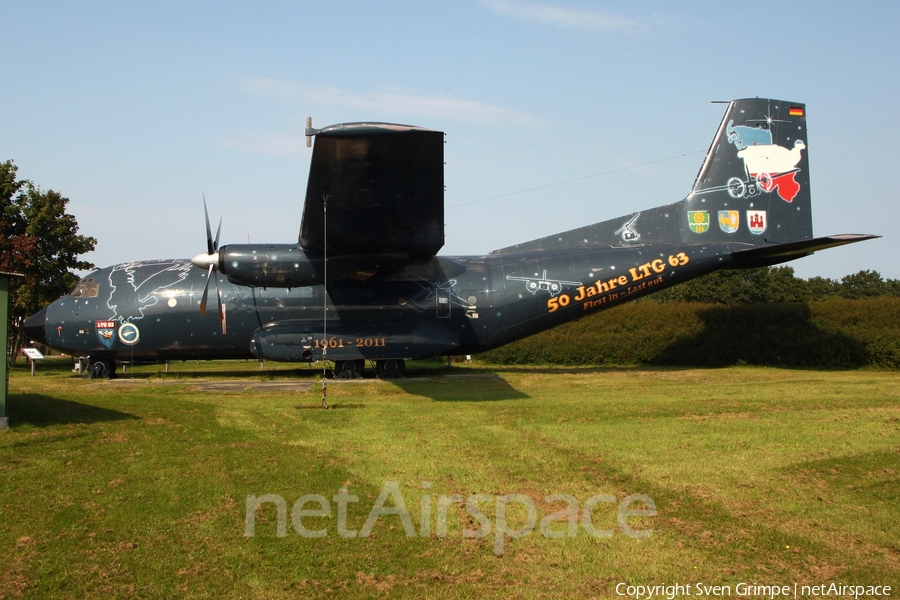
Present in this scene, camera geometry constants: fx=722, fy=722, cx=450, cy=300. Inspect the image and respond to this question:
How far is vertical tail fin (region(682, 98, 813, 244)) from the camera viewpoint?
2000 centimetres

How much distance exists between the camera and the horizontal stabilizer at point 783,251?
18258 millimetres

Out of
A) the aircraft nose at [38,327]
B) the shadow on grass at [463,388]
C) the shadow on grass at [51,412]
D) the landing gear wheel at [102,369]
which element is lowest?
the shadow on grass at [463,388]

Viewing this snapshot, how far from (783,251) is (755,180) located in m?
2.28

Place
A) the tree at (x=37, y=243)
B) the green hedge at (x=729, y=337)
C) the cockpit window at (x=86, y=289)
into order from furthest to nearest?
the tree at (x=37, y=243) < the green hedge at (x=729, y=337) < the cockpit window at (x=86, y=289)

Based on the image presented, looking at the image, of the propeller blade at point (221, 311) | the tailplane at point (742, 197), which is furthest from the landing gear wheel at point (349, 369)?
the tailplane at point (742, 197)

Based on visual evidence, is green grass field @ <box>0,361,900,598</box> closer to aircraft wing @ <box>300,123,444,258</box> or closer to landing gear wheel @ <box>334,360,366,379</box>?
aircraft wing @ <box>300,123,444,258</box>

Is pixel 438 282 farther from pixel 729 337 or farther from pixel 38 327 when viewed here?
pixel 729 337

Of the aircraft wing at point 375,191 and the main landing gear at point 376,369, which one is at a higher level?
the aircraft wing at point 375,191

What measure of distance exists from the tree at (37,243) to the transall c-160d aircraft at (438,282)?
31.4 ft

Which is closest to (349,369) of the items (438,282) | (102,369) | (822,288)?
(438,282)

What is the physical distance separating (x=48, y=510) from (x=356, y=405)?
796 centimetres

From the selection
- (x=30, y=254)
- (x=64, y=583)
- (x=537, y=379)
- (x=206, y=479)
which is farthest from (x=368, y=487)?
(x=30, y=254)

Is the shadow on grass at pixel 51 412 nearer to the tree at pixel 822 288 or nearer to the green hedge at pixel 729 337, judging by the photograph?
the green hedge at pixel 729 337

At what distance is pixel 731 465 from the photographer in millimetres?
8609
